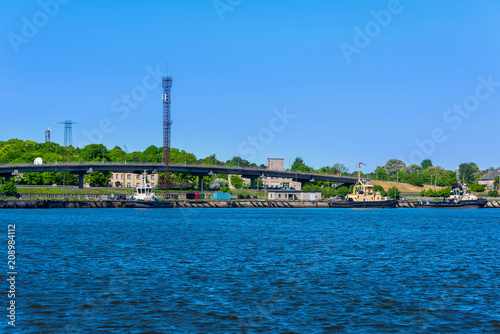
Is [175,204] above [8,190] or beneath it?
beneath

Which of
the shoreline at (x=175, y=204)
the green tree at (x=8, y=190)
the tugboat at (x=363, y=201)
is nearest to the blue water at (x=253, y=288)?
the shoreline at (x=175, y=204)

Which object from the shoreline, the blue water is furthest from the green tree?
the blue water

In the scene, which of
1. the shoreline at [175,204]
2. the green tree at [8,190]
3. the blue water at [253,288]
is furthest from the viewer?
the green tree at [8,190]

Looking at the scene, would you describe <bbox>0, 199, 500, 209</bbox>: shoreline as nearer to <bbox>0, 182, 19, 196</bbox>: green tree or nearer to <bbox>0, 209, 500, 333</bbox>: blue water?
<bbox>0, 182, 19, 196</bbox>: green tree

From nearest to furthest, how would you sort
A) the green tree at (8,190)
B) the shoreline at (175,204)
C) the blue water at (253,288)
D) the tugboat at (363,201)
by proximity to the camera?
the blue water at (253,288)
the shoreline at (175,204)
the green tree at (8,190)
the tugboat at (363,201)

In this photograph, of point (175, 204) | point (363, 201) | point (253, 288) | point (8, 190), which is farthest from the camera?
point (363, 201)

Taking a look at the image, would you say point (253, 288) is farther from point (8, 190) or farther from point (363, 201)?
point (363, 201)

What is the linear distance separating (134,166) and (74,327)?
169 metres

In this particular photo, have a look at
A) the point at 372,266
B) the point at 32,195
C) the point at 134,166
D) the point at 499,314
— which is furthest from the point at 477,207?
the point at 499,314

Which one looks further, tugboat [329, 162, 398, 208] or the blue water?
tugboat [329, 162, 398, 208]

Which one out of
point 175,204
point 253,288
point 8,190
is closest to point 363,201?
point 175,204

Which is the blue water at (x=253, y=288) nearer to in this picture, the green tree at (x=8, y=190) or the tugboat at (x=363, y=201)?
the green tree at (x=8, y=190)

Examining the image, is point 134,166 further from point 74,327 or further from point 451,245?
point 74,327

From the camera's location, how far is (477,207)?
196 metres
